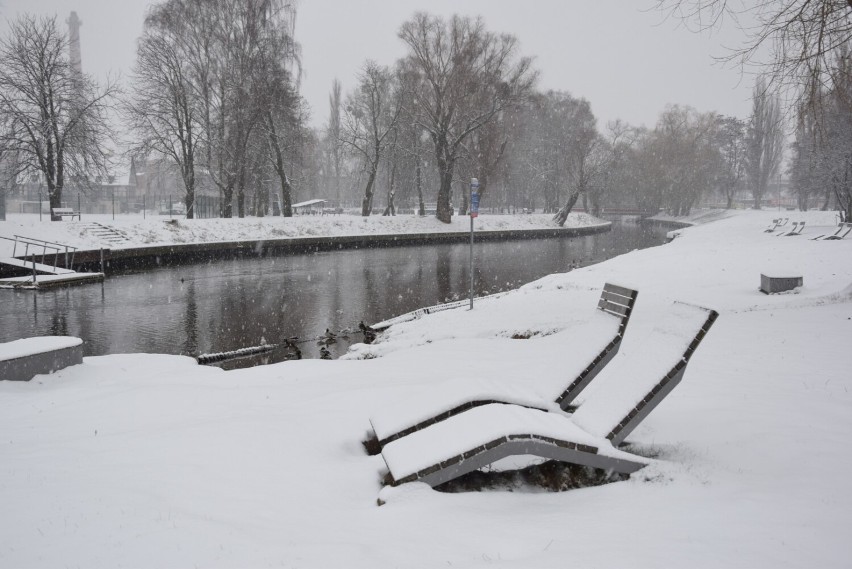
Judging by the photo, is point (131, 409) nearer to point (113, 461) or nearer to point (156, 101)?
point (113, 461)

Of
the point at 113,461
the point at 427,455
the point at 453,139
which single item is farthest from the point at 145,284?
the point at 453,139

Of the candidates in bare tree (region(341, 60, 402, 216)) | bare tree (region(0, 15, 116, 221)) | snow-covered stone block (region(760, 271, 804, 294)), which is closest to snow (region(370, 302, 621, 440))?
snow-covered stone block (region(760, 271, 804, 294))

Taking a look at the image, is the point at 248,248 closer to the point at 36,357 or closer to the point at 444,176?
the point at 444,176

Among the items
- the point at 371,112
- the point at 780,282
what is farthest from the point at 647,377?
the point at 371,112

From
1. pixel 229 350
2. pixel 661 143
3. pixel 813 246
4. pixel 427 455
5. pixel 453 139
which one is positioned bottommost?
pixel 229 350

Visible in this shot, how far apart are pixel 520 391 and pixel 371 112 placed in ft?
136

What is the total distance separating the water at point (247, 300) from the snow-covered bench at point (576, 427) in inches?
283

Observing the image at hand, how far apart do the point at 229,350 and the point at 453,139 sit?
117 feet

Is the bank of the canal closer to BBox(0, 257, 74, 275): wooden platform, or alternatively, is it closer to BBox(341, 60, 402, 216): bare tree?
BBox(0, 257, 74, 275): wooden platform

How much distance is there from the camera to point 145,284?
19.3 meters

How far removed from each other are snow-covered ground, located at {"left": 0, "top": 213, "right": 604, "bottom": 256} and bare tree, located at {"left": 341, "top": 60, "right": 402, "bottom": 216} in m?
4.37

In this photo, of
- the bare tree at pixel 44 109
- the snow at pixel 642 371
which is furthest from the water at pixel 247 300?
the bare tree at pixel 44 109

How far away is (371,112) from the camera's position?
43.2 meters

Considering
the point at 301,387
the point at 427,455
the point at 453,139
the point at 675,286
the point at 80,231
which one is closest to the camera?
the point at 427,455
